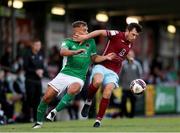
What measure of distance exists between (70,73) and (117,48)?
1.24 m

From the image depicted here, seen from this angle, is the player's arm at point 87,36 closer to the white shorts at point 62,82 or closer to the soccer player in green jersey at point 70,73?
the soccer player in green jersey at point 70,73

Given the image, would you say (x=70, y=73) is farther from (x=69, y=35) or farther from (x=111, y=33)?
(x=69, y=35)

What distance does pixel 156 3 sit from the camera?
3169 centimetres

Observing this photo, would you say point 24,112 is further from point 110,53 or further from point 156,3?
point 156,3

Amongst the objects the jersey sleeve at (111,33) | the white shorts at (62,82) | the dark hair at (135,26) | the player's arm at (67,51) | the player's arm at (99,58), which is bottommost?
the white shorts at (62,82)

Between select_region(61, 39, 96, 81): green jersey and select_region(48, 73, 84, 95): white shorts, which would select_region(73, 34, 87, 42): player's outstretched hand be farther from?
select_region(48, 73, 84, 95): white shorts

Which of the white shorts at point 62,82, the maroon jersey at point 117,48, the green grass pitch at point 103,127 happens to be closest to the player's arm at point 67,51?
the white shorts at point 62,82

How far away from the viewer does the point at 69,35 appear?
A: 33438 mm

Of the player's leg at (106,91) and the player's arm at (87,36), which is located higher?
the player's arm at (87,36)

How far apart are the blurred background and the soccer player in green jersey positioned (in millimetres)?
6624

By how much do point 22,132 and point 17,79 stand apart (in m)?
9.89

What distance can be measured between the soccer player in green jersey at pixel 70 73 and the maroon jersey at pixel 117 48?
1.60 ft

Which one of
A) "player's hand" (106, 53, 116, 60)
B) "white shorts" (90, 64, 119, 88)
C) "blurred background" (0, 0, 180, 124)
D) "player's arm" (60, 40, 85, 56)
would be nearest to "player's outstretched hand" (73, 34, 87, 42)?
"player's arm" (60, 40, 85, 56)

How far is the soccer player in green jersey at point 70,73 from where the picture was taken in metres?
15.4
